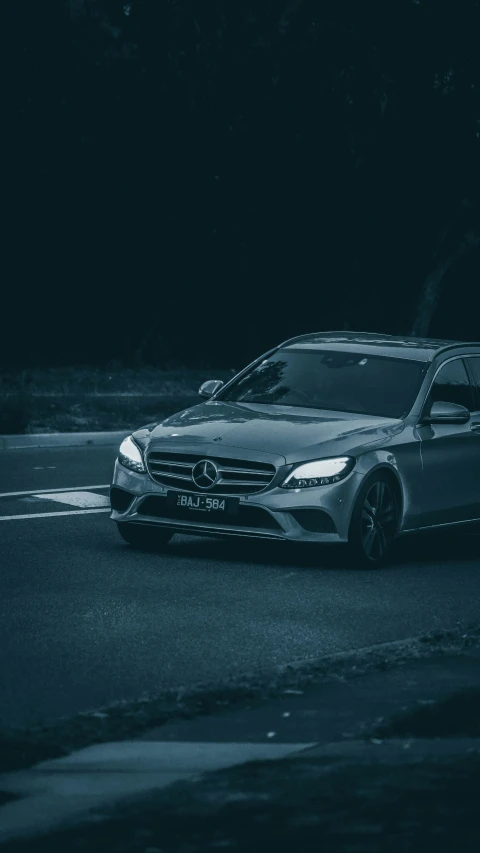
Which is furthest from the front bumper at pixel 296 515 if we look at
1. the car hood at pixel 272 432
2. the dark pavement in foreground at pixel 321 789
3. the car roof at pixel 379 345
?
the dark pavement in foreground at pixel 321 789

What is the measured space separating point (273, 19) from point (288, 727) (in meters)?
27.7

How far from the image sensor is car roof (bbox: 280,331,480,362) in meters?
12.3

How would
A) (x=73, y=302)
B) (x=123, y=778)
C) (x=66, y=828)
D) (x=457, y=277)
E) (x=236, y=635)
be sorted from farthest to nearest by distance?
Answer: (x=457, y=277)
(x=73, y=302)
(x=236, y=635)
(x=123, y=778)
(x=66, y=828)

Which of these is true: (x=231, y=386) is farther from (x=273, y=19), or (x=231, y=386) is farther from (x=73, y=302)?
(x=73, y=302)

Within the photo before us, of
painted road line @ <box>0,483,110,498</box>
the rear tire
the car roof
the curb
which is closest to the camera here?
the rear tire

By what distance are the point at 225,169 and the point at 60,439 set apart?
1407 centimetres

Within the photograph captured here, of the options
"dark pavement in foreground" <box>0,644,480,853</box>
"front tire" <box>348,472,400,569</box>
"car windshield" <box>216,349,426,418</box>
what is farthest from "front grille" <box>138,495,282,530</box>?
"dark pavement in foreground" <box>0,644,480,853</box>

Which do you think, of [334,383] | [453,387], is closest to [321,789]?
[334,383]

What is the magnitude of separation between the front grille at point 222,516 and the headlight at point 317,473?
0.24 metres

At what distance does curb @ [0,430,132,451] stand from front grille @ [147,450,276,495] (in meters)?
9.72

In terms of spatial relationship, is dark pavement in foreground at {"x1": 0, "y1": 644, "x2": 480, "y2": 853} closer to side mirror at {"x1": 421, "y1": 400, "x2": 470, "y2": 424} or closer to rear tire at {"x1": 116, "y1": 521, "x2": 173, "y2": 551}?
rear tire at {"x1": 116, "y1": 521, "x2": 173, "y2": 551}

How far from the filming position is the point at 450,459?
11.8 metres

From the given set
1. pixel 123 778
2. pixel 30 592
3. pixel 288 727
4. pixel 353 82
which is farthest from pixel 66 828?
pixel 353 82

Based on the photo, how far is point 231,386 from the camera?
41.0 feet
